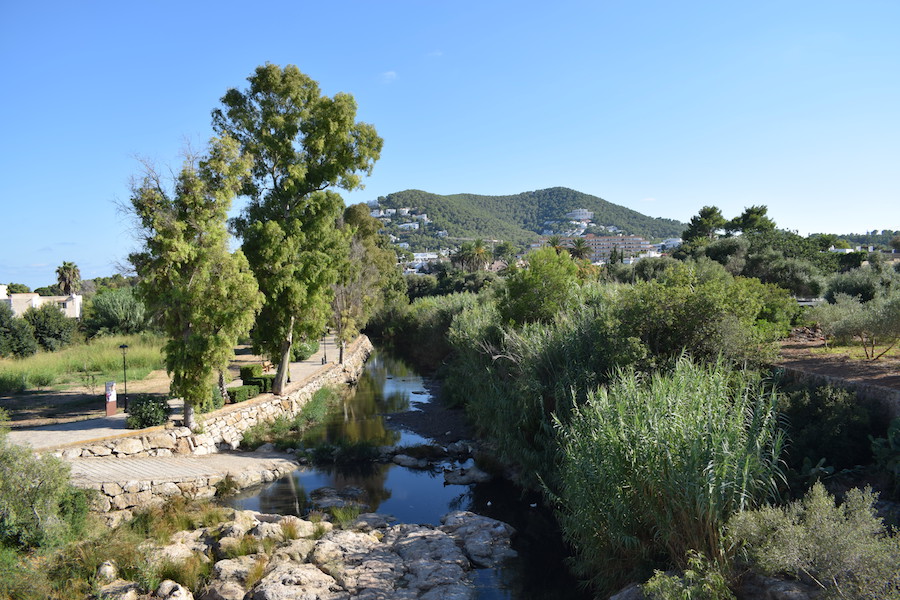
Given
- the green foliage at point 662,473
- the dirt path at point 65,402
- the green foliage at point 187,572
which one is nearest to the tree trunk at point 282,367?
the dirt path at point 65,402

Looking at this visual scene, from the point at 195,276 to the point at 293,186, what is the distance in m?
5.60

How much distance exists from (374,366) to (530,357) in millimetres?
25297

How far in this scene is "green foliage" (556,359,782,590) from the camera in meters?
7.09

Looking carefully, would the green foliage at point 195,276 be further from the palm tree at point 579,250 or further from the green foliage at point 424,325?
the palm tree at point 579,250

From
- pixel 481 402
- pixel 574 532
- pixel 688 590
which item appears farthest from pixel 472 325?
pixel 688 590

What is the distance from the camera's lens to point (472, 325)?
23.8 meters

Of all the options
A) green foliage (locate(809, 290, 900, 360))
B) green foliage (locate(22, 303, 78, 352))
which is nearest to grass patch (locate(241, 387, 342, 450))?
green foliage (locate(22, 303, 78, 352))

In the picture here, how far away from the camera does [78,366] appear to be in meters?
23.7

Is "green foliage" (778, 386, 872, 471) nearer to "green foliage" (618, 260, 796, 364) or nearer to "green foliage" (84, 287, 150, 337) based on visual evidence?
"green foliage" (618, 260, 796, 364)

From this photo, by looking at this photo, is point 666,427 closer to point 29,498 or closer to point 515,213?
point 29,498

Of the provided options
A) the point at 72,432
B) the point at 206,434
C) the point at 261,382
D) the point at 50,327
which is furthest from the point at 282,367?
the point at 50,327

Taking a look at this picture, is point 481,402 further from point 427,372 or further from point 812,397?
point 427,372

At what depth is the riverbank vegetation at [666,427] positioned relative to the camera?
23.7 feet

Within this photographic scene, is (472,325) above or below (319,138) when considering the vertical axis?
below
